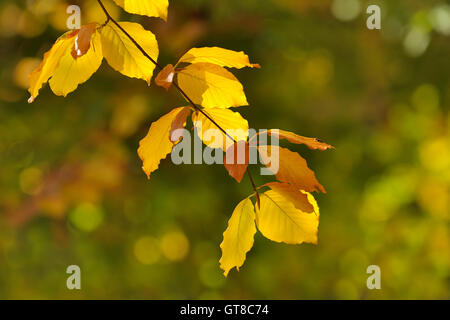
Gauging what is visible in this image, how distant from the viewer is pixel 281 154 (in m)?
0.30

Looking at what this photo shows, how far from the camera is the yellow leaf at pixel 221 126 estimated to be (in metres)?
0.30

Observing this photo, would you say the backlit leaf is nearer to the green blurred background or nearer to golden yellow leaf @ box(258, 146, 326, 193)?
golden yellow leaf @ box(258, 146, 326, 193)

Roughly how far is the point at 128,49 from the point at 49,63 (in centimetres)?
5

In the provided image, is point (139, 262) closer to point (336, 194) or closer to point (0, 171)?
point (0, 171)

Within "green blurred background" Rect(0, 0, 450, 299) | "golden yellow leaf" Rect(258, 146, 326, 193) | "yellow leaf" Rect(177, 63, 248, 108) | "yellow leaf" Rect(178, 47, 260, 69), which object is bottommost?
"golden yellow leaf" Rect(258, 146, 326, 193)

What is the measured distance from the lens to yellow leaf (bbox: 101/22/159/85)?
0.30 m

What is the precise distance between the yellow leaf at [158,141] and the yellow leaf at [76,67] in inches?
2.0

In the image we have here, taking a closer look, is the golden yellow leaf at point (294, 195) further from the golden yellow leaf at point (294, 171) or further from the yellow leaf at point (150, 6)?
the yellow leaf at point (150, 6)

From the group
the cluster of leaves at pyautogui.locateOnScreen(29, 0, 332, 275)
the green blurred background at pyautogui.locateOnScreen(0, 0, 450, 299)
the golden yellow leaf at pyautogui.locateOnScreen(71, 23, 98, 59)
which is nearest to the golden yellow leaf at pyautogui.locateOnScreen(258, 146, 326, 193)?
the cluster of leaves at pyautogui.locateOnScreen(29, 0, 332, 275)

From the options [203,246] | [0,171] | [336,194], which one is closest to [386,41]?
[336,194]

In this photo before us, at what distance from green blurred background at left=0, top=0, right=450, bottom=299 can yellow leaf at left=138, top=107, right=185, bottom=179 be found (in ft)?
3.76

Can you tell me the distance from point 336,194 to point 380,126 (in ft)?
0.93


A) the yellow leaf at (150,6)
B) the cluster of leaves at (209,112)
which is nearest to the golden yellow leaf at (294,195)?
the cluster of leaves at (209,112)

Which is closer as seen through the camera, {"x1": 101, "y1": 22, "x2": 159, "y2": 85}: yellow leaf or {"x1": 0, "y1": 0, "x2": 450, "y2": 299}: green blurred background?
{"x1": 101, "y1": 22, "x2": 159, "y2": 85}: yellow leaf
